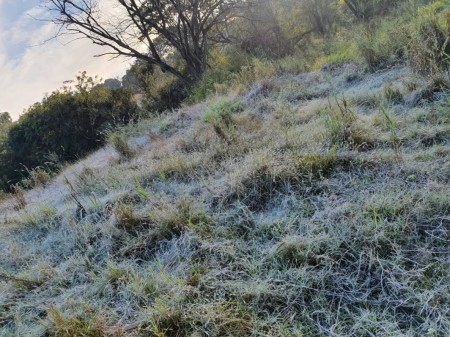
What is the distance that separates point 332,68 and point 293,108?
2.24m

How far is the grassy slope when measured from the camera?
5.79ft

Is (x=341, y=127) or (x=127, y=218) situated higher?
(x=127, y=218)

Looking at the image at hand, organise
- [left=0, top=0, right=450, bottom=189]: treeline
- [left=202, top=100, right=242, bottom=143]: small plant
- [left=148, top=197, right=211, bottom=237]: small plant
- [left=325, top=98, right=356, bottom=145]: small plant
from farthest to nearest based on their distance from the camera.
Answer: [left=0, top=0, right=450, bottom=189]: treeline
[left=202, top=100, right=242, bottom=143]: small plant
[left=325, top=98, right=356, bottom=145]: small plant
[left=148, top=197, right=211, bottom=237]: small plant

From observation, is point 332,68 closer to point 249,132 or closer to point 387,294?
point 249,132

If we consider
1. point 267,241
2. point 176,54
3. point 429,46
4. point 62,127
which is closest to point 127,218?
point 267,241

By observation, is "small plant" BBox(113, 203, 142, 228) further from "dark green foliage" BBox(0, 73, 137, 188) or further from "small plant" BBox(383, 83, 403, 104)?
"dark green foliage" BBox(0, 73, 137, 188)

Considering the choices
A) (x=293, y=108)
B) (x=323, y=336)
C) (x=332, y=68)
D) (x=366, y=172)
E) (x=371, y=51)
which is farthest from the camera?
(x=332, y=68)

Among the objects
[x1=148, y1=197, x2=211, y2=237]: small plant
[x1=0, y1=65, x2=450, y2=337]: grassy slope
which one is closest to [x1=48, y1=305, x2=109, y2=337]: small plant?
[x1=0, y1=65, x2=450, y2=337]: grassy slope

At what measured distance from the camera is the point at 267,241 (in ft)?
7.49

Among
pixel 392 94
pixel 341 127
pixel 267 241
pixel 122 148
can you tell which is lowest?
pixel 267 241

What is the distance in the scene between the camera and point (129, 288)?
7.00ft

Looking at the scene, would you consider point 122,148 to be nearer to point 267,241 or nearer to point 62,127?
point 267,241

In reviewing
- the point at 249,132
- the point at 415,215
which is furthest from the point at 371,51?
the point at 415,215

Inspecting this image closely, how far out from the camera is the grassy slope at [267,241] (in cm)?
176
